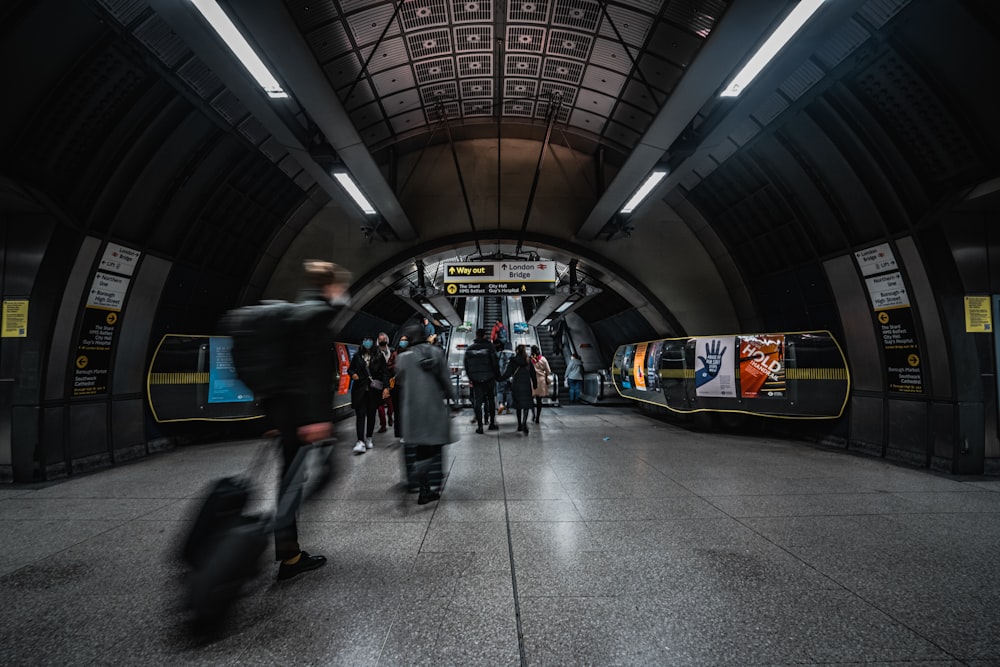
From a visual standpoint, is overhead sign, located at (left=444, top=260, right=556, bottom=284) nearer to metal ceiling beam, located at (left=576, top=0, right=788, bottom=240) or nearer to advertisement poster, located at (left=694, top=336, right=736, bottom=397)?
metal ceiling beam, located at (left=576, top=0, right=788, bottom=240)

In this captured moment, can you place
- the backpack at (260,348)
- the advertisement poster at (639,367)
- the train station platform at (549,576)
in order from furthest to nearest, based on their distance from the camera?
the advertisement poster at (639,367), the backpack at (260,348), the train station platform at (549,576)

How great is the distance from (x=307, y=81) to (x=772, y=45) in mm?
4653

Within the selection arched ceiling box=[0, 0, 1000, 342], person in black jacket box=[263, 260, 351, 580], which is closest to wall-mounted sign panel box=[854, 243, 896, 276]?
arched ceiling box=[0, 0, 1000, 342]

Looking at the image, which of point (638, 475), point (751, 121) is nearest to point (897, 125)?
point (751, 121)

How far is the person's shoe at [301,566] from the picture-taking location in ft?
8.57

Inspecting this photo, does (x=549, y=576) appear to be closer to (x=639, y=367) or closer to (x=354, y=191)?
(x=354, y=191)

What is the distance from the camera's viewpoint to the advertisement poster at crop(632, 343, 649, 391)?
11.2 meters

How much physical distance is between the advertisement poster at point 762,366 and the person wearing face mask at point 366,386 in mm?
6376

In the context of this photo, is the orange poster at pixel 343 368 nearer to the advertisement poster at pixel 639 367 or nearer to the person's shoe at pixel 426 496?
the person's shoe at pixel 426 496

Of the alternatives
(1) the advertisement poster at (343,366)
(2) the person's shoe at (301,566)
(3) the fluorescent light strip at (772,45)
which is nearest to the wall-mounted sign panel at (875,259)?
(3) the fluorescent light strip at (772,45)

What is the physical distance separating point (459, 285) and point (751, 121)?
626cm

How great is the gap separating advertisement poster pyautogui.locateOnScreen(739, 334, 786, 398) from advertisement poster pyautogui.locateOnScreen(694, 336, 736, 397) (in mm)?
176

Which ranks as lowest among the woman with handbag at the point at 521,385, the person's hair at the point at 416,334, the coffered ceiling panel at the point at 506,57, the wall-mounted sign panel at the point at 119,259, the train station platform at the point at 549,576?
the train station platform at the point at 549,576

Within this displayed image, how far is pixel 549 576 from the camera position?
262 centimetres
